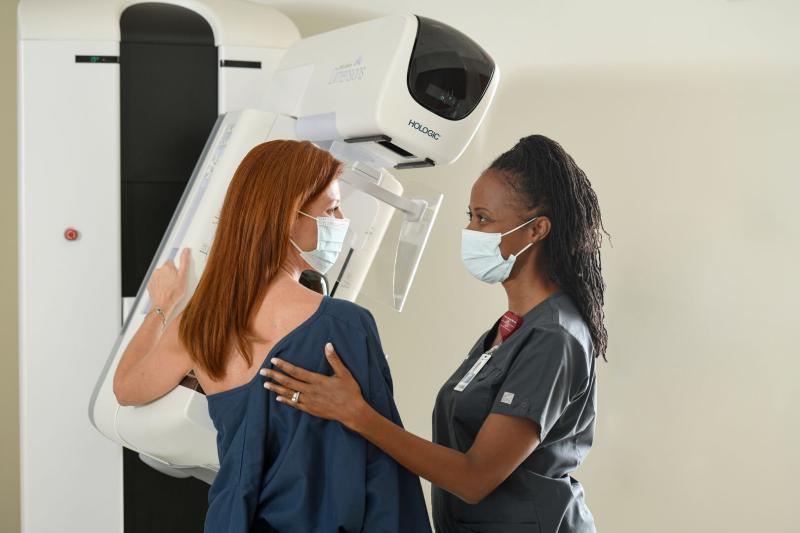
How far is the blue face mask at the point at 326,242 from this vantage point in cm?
142

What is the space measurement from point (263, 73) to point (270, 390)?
3.59 feet

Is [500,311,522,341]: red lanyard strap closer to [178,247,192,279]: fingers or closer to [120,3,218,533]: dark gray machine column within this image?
[178,247,192,279]: fingers

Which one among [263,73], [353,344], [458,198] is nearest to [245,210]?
[353,344]

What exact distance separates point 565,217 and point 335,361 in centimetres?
50

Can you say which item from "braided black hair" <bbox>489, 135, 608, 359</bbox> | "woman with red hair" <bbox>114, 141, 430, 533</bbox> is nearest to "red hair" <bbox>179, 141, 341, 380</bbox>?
"woman with red hair" <bbox>114, 141, 430, 533</bbox>

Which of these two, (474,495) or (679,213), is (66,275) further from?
(679,213)

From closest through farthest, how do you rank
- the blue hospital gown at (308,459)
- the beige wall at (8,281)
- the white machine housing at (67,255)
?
the blue hospital gown at (308,459) < the white machine housing at (67,255) < the beige wall at (8,281)

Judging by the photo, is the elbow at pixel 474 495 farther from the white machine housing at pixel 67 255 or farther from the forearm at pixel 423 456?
the white machine housing at pixel 67 255

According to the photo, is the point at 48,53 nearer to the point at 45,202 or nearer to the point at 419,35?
the point at 45,202

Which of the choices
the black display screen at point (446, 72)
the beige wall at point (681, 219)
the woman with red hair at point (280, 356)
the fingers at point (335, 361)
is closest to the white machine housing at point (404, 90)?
the black display screen at point (446, 72)

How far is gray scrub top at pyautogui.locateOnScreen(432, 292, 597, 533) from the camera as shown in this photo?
4.45 feet

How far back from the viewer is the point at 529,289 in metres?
1.51

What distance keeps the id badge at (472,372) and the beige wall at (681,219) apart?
4.55ft

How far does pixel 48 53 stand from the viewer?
6.46ft
